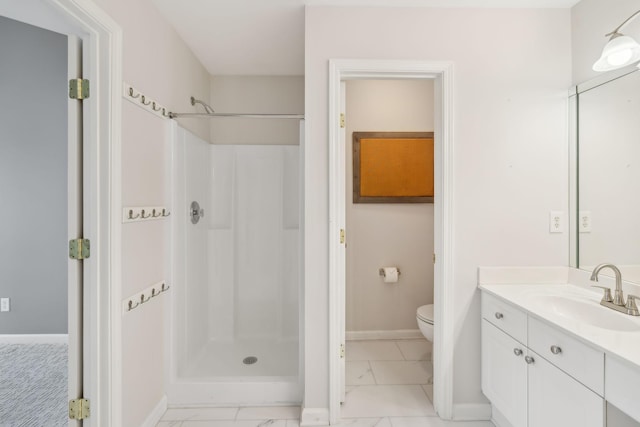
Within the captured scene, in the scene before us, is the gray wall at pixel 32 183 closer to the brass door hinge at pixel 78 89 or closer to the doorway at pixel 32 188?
the doorway at pixel 32 188

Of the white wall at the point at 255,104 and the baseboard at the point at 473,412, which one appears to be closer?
the baseboard at the point at 473,412

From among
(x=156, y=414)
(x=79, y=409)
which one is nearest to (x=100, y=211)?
(x=79, y=409)

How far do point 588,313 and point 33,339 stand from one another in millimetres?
4012

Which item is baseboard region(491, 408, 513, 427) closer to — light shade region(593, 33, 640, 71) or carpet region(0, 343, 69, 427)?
light shade region(593, 33, 640, 71)

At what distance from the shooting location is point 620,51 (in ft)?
4.56

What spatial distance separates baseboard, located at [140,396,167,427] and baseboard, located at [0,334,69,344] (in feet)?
4.96

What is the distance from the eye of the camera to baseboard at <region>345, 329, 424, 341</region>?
2.99 meters

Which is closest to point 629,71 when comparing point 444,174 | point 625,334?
point 444,174

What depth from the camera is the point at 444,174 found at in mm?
1861

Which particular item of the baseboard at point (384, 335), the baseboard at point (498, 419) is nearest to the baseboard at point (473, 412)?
the baseboard at point (498, 419)

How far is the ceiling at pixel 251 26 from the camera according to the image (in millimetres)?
1841

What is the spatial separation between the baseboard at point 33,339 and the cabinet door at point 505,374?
3.31 metres

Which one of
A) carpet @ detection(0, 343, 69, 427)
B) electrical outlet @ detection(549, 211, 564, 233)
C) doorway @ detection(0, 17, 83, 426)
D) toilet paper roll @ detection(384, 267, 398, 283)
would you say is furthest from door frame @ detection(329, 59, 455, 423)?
doorway @ detection(0, 17, 83, 426)

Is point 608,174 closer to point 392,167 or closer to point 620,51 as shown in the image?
point 620,51
